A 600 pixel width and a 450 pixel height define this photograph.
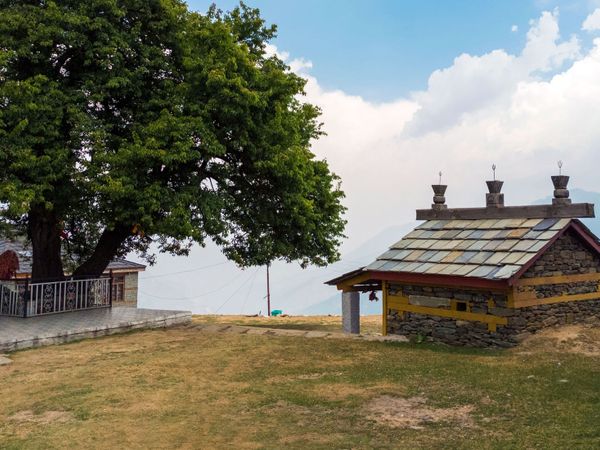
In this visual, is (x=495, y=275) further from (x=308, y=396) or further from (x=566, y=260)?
(x=308, y=396)

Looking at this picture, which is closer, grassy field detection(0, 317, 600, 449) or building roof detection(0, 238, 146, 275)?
grassy field detection(0, 317, 600, 449)

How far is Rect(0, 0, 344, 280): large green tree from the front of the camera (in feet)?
55.3

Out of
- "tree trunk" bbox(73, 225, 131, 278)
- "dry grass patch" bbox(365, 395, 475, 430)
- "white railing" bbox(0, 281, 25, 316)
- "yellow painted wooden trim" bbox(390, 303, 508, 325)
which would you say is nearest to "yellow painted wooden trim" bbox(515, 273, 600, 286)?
"yellow painted wooden trim" bbox(390, 303, 508, 325)

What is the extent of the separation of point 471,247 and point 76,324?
12.1 metres

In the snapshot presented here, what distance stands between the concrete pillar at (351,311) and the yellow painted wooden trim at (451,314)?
2.93 metres

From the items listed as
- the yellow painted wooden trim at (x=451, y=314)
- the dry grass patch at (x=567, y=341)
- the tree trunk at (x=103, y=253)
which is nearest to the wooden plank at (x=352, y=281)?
the yellow painted wooden trim at (x=451, y=314)

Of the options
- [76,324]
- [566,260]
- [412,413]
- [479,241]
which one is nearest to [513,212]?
[479,241]

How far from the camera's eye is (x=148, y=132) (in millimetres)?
17141

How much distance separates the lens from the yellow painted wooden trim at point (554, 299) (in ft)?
40.6

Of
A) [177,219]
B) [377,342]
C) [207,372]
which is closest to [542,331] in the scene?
[377,342]

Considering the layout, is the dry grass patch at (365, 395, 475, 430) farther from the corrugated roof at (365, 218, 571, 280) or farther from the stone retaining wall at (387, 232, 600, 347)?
the stone retaining wall at (387, 232, 600, 347)

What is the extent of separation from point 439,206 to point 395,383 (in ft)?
27.4

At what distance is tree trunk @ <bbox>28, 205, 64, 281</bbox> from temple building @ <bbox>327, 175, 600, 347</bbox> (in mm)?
12866

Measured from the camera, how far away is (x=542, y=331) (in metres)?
12.8
